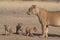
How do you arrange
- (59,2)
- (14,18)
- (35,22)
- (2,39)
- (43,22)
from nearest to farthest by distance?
(2,39)
(43,22)
(35,22)
(14,18)
(59,2)

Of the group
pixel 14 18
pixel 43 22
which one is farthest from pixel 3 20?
pixel 43 22

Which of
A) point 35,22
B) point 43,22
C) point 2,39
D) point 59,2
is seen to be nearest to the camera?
point 2,39

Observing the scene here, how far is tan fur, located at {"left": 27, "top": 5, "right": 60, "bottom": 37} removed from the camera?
10.8 meters

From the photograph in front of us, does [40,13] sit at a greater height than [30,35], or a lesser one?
greater

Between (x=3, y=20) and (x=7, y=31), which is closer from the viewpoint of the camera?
(x=7, y=31)

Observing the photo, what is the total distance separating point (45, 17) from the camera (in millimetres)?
10844

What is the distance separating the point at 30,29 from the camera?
35.7 feet

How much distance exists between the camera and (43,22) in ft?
35.4

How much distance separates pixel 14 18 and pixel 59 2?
971 cm

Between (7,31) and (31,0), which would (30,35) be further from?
(31,0)

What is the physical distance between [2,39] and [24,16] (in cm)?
628

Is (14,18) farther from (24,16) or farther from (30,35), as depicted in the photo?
(30,35)

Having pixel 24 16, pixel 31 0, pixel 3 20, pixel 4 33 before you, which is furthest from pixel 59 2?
pixel 4 33

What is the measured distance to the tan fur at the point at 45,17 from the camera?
10750mm
